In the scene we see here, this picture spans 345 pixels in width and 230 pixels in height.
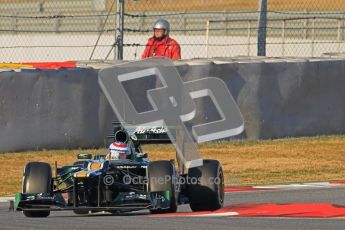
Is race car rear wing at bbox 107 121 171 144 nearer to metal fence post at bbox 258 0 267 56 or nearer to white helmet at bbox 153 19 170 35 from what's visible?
white helmet at bbox 153 19 170 35

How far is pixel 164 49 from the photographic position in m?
18.0

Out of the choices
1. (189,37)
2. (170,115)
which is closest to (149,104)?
(170,115)

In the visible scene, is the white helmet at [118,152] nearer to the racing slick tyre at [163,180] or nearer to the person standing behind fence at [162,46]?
the racing slick tyre at [163,180]

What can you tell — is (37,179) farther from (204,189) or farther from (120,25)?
(120,25)

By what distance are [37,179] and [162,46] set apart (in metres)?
7.95

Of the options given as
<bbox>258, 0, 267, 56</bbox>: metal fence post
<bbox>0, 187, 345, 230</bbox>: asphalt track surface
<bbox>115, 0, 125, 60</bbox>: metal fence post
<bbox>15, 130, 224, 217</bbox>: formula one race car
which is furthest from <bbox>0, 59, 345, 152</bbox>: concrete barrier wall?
<bbox>15, 130, 224, 217</bbox>: formula one race car

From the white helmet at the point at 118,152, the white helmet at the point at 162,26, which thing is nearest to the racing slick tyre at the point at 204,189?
the white helmet at the point at 118,152

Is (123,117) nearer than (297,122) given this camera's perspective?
Yes

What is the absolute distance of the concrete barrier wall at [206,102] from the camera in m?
16.0

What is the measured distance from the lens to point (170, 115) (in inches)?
Answer: 656

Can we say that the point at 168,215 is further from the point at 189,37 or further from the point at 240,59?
the point at 189,37

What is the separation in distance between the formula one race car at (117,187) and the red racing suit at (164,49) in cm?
717

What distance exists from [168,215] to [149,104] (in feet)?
21.4

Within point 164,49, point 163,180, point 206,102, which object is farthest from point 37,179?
point 164,49
